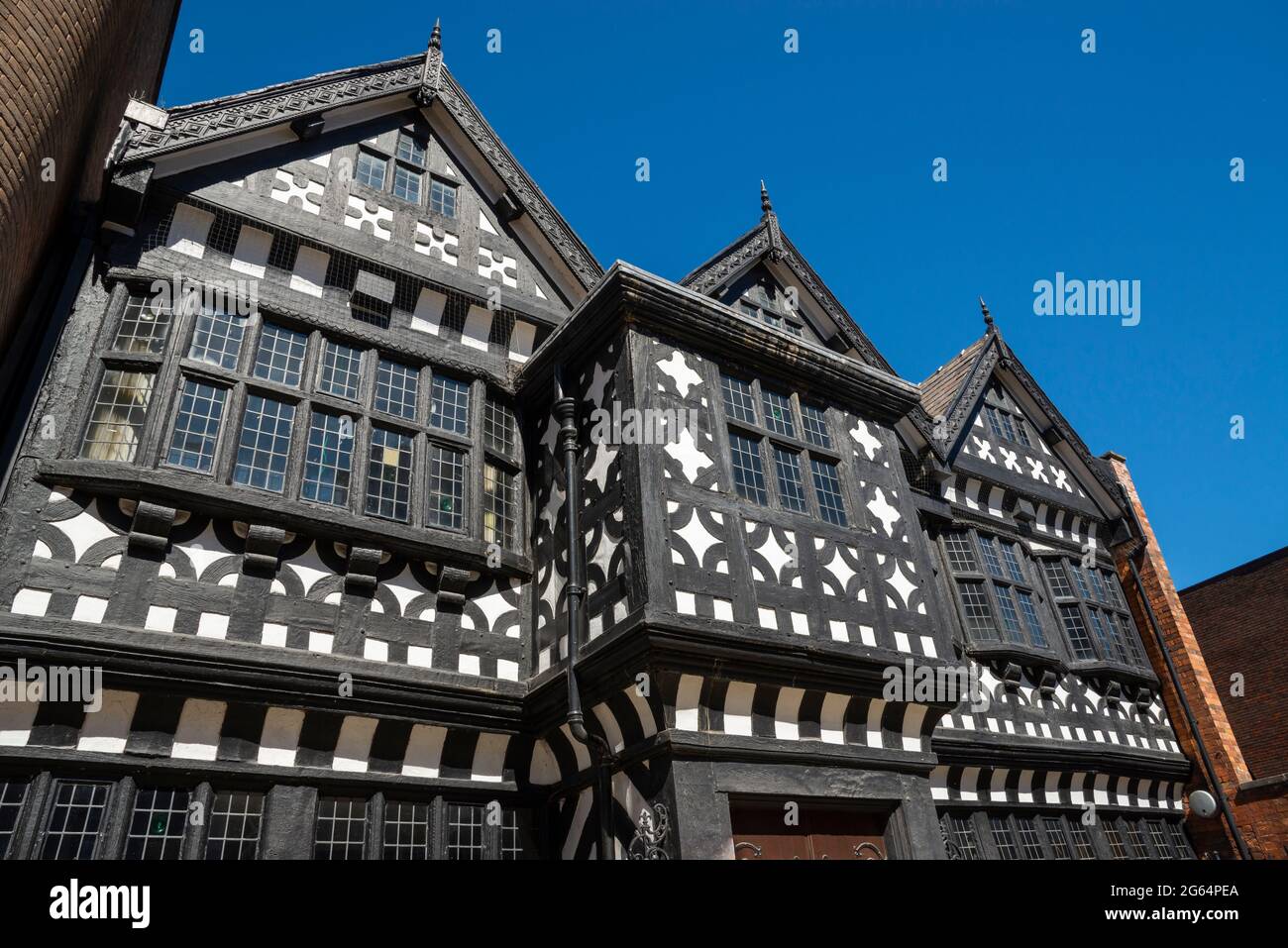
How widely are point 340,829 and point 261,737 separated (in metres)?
1.10

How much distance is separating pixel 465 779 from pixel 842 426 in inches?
248

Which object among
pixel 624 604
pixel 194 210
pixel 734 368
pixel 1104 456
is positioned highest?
pixel 1104 456

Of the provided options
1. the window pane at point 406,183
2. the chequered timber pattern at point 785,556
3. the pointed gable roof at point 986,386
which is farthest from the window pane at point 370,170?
the pointed gable roof at point 986,386

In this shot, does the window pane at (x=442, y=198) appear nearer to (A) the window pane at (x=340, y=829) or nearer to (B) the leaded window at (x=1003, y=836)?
(A) the window pane at (x=340, y=829)

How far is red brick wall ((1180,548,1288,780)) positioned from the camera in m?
21.2

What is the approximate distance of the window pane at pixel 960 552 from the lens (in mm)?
14720

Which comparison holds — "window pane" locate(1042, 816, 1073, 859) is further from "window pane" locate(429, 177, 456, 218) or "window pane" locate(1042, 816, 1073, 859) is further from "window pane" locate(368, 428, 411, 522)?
"window pane" locate(429, 177, 456, 218)

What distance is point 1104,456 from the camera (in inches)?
753

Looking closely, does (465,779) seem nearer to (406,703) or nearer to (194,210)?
(406,703)

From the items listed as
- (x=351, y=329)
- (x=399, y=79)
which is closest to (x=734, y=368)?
(x=351, y=329)

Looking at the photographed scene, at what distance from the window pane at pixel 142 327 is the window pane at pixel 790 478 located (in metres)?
6.82

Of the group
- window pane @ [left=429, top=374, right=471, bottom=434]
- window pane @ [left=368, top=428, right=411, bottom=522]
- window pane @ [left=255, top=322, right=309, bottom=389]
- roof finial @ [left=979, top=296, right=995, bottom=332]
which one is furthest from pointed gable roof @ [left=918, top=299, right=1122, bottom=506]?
window pane @ [left=255, top=322, right=309, bottom=389]

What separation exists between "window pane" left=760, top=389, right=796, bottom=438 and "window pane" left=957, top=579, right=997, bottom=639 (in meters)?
5.54

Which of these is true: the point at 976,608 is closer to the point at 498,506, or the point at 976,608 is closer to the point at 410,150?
the point at 498,506
